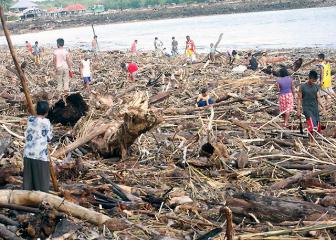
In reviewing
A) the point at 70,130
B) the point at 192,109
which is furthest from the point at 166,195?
the point at 192,109

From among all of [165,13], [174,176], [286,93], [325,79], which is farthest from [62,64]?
[165,13]

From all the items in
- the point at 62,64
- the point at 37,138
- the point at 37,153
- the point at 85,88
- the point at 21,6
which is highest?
the point at 37,138

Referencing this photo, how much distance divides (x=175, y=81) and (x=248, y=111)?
5994 millimetres

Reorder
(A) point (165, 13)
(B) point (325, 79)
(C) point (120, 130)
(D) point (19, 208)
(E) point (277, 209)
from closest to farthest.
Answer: (D) point (19, 208), (E) point (277, 209), (C) point (120, 130), (B) point (325, 79), (A) point (165, 13)

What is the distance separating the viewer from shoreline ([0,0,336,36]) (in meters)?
93.5

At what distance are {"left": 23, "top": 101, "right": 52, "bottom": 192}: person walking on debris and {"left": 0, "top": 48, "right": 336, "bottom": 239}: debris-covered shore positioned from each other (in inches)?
8.9

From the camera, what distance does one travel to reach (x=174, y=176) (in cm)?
776

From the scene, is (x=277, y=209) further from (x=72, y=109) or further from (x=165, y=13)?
(x=165, y=13)

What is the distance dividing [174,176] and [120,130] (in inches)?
50.9

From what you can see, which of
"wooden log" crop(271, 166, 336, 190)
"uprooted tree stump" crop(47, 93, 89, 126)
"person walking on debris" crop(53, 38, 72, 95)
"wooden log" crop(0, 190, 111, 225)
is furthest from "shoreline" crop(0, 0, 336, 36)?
"wooden log" crop(0, 190, 111, 225)

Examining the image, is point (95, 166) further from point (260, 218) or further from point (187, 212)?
point (260, 218)

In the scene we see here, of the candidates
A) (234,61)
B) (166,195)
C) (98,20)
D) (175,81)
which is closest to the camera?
(166,195)

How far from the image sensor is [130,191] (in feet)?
22.7

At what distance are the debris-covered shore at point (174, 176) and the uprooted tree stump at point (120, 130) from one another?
2 centimetres
